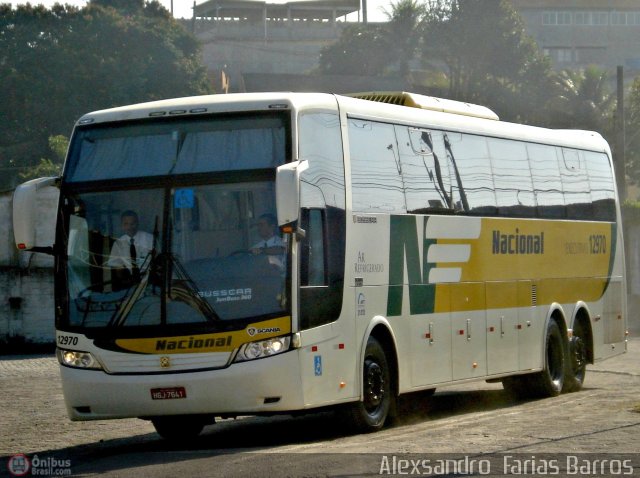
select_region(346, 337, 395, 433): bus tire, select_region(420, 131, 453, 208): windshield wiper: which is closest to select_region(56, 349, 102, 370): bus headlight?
select_region(346, 337, 395, 433): bus tire

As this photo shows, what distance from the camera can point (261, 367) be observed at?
11930 millimetres

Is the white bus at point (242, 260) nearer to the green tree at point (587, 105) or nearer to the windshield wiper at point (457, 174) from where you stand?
the windshield wiper at point (457, 174)

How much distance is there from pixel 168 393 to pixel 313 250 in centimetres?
187

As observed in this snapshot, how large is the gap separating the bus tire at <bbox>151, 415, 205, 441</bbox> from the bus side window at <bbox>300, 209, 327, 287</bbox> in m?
2.09

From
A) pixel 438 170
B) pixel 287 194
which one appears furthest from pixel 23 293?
pixel 287 194

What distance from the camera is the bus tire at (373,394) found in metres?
13.3

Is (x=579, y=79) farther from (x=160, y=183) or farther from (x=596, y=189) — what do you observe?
(x=160, y=183)

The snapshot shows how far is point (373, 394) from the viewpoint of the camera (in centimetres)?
1367

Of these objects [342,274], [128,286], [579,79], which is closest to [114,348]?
[128,286]

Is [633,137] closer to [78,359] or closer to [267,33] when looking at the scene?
[267,33]

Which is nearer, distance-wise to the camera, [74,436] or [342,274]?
[342,274]

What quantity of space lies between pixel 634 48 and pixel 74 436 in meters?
118

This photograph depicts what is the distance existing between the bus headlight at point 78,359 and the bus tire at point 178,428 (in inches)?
52.3

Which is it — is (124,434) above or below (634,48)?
below
